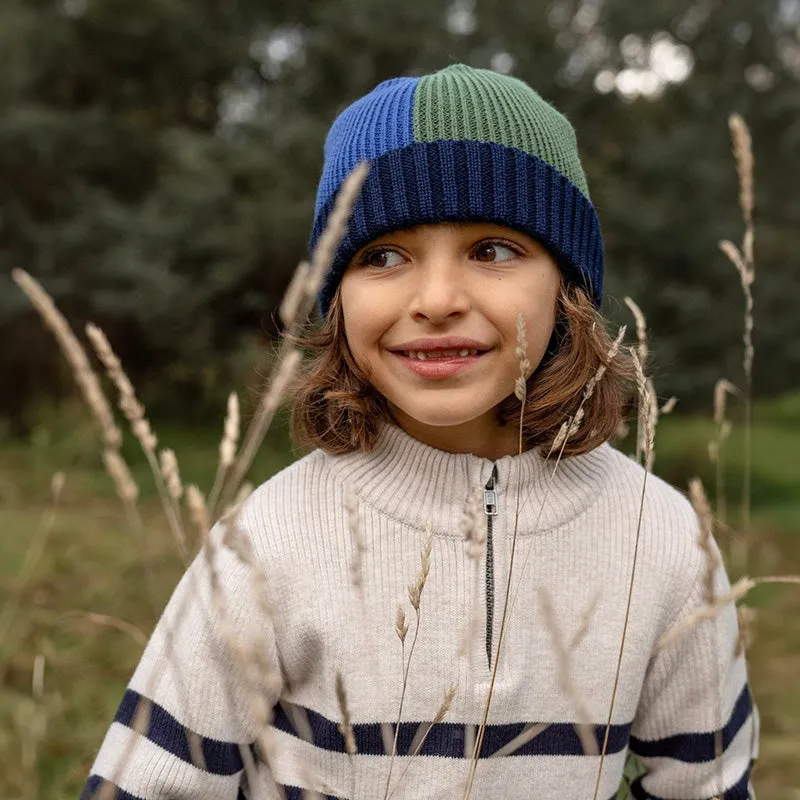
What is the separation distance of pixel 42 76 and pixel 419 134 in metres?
7.19

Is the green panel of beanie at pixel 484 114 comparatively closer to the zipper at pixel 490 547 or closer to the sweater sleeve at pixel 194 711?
the zipper at pixel 490 547

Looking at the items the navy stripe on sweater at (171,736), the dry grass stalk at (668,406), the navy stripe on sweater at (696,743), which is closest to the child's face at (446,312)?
the dry grass stalk at (668,406)

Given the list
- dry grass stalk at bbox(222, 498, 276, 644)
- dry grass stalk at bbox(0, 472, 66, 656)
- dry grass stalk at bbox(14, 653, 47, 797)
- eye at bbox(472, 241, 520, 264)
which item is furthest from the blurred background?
dry grass stalk at bbox(222, 498, 276, 644)

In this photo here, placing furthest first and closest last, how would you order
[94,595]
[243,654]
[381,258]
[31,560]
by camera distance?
[94,595], [31,560], [381,258], [243,654]

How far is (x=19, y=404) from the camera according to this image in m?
8.32

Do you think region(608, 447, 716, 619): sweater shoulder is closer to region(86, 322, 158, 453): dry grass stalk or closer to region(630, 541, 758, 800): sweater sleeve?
region(630, 541, 758, 800): sweater sleeve

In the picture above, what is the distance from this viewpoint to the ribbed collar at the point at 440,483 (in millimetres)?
A: 1606

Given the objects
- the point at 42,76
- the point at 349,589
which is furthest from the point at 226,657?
the point at 42,76

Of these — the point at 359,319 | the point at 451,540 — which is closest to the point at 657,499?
the point at 451,540

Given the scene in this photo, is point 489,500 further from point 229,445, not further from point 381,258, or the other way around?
point 229,445

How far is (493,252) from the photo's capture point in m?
1.53

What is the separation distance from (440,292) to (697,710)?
913 millimetres

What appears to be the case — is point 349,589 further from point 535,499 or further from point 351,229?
point 351,229

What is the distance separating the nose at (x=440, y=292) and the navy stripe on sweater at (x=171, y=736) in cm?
75
